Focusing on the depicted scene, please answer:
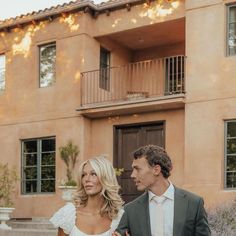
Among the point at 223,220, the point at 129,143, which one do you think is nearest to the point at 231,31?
the point at 129,143

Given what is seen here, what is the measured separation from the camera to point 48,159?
1859 centimetres

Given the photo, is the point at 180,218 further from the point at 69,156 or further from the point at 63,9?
the point at 63,9

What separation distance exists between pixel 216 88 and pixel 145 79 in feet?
11.3

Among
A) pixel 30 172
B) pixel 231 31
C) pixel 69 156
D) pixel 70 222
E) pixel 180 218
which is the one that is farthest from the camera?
pixel 30 172

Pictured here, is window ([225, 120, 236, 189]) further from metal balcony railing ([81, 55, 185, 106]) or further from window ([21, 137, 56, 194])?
window ([21, 137, 56, 194])

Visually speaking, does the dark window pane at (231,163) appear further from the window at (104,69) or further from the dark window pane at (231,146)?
the window at (104,69)

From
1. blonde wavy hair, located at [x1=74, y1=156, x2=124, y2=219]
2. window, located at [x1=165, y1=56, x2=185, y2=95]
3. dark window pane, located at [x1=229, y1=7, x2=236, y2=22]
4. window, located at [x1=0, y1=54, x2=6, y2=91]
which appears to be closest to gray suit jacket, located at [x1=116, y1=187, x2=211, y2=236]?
blonde wavy hair, located at [x1=74, y1=156, x2=124, y2=219]

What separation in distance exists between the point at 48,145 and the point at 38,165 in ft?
2.16

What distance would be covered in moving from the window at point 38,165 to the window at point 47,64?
5.73 feet

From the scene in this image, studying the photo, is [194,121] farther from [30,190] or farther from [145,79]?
[30,190]

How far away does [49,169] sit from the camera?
18.5m

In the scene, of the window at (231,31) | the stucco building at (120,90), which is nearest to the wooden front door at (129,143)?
the stucco building at (120,90)

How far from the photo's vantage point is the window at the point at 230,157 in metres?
15.1

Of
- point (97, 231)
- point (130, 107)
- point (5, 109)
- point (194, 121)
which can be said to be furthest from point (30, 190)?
point (97, 231)
